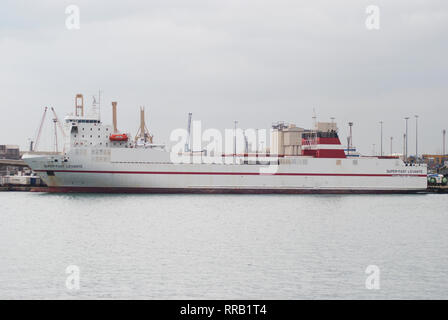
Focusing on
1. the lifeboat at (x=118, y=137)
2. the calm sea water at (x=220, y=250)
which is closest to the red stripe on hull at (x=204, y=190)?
the lifeboat at (x=118, y=137)

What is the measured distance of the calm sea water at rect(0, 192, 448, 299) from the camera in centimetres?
1577

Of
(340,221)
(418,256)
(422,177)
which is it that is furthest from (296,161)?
(418,256)

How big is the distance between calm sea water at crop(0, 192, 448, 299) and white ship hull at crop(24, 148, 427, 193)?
6.69 meters

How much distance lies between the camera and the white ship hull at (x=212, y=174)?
140 ft

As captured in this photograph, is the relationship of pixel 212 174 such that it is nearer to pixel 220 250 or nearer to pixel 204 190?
pixel 204 190

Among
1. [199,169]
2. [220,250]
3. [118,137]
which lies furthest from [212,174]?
[220,250]

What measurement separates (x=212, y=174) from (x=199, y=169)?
1074 millimetres

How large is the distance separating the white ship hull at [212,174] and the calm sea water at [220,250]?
669 centimetres

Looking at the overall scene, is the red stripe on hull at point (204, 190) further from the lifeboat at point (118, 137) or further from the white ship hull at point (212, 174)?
the lifeboat at point (118, 137)

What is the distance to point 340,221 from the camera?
2905 centimetres

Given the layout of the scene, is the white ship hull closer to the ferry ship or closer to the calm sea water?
the ferry ship

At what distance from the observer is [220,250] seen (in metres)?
21.0
